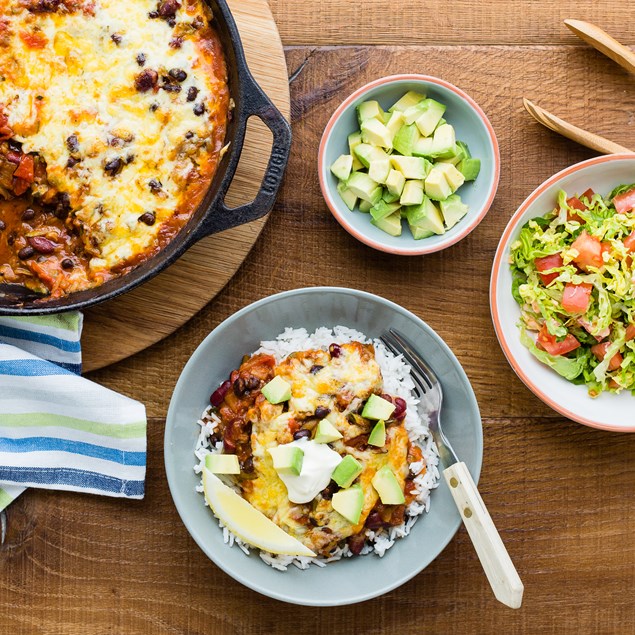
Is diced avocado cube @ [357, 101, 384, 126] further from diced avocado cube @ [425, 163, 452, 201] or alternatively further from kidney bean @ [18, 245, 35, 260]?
kidney bean @ [18, 245, 35, 260]

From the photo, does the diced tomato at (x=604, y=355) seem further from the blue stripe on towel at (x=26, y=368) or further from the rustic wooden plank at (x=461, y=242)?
the blue stripe on towel at (x=26, y=368)

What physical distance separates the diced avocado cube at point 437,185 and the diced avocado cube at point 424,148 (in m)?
0.06

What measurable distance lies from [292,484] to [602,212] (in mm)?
1669

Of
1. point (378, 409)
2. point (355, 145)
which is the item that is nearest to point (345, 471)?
point (378, 409)

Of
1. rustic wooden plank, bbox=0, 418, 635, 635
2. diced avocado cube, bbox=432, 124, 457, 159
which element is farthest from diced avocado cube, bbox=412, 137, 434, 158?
rustic wooden plank, bbox=0, 418, 635, 635

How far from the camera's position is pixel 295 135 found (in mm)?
3008

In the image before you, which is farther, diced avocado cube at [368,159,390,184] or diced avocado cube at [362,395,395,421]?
diced avocado cube at [368,159,390,184]

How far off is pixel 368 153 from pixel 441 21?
67cm

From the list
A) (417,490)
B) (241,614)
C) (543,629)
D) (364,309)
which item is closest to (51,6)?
(364,309)

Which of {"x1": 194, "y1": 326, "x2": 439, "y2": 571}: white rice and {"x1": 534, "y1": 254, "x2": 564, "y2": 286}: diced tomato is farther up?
{"x1": 534, "y1": 254, "x2": 564, "y2": 286}: diced tomato

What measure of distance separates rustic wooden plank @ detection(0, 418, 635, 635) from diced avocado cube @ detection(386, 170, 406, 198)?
107 cm

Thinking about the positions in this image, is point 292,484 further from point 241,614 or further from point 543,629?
point 543,629

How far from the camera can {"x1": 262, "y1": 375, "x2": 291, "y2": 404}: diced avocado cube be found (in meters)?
2.66

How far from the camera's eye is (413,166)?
9.41 feet
